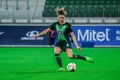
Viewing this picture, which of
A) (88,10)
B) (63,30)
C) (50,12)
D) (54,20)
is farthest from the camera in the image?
(50,12)

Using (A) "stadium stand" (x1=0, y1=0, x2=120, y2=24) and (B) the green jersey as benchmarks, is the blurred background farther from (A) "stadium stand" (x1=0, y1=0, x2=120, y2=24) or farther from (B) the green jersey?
(B) the green jersey

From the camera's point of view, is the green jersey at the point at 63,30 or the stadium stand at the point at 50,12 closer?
the green jersey at the point at 63,30

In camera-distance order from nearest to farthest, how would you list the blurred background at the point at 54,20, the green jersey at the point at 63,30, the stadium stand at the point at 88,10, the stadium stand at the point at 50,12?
the green jersey at the point at 63,30 → the blurred background at the point at 54,20 → the stadium stand at the point at 50,12 → the stadium stand at the point at 88,10

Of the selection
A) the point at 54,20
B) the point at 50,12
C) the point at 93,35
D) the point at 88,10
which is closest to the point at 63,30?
the point at 93,35

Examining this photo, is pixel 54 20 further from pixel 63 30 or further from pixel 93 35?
pixel 63 30

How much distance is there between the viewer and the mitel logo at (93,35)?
118ft

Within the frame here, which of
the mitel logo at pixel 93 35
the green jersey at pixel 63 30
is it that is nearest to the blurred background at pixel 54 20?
the mitel logo at pixel 93 35

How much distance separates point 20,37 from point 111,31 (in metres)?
7.34

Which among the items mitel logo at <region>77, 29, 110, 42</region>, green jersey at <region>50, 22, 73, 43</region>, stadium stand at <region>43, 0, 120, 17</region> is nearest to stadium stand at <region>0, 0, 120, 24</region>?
stadium stand at <region>43, 0, 120, 17</region>

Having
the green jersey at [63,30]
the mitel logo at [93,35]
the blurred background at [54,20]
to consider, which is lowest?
the mitel logo at [93,35]

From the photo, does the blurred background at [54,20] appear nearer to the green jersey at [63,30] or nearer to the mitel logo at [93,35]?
the mitel logo at [93,35]

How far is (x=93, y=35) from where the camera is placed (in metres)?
36.0

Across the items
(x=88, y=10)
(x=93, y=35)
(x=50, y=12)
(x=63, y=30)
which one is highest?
(x=63, y=30)

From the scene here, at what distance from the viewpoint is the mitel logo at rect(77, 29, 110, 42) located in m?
35.9
